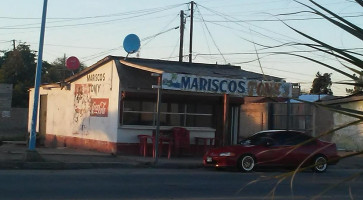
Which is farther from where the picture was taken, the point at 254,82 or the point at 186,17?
the point at 186,17

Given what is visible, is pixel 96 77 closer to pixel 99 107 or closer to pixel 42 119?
pixel 99 107

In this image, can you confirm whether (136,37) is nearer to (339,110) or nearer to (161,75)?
(161,75)

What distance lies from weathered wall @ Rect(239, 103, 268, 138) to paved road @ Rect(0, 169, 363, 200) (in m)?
15.0

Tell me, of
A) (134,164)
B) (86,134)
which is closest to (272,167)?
(134,164)

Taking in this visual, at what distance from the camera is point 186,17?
116 feet

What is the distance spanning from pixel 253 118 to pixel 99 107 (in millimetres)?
11640

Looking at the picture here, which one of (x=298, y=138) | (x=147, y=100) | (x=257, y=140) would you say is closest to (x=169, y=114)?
(x=147, y=100)

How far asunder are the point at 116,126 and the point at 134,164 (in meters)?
3.22

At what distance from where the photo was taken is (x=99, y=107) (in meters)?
23.2

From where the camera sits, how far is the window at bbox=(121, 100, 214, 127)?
22.0 metres

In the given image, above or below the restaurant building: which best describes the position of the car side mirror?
below

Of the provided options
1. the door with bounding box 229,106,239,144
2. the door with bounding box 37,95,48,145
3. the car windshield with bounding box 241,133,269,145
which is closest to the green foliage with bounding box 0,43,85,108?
the door with bounding box 37,95,48,145

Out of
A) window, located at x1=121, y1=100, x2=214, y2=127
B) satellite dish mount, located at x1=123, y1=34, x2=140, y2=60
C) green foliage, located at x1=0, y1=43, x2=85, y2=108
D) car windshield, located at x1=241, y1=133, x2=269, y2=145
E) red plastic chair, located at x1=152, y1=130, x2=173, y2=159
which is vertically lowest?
red plastic chair, located at x1=152, y1=130, x2=173, y2=159

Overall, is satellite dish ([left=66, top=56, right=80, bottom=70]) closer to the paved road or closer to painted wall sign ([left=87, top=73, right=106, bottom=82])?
painted wall sign ([left=87, top=73, right=106, bottom=82])
